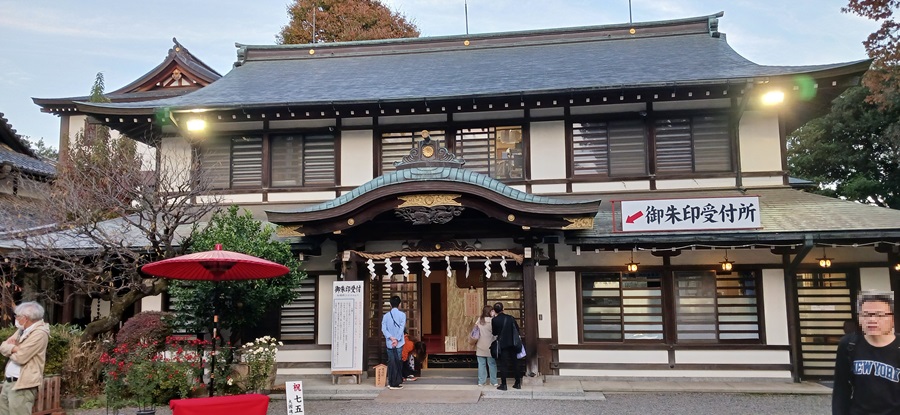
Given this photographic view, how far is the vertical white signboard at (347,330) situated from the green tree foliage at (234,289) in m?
1.02

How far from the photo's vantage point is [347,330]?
11281 millimetres

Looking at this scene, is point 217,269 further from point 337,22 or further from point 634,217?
point 337,22

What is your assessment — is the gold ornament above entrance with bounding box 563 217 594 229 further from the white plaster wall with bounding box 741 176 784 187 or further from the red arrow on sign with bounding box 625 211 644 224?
the white plaster wall with bounding box 741 176 784 187

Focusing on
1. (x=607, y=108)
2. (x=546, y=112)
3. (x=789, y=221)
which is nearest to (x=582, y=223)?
(x=546, y=112)

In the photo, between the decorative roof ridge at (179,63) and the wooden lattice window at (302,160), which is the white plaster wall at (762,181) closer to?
the wooden lattice window at (302,160)

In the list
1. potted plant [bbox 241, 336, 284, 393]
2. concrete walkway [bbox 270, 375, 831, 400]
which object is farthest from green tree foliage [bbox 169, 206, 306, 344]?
concrete walkway [bbox 270, 375, 831, 400]

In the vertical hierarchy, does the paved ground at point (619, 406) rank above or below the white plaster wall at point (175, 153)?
below

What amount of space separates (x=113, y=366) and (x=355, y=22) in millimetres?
23646

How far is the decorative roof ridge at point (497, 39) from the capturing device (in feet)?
52.8

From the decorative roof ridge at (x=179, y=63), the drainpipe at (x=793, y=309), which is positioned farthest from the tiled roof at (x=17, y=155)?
the drainpipe at (x=793, y=309)

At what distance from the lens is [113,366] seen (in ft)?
30.0

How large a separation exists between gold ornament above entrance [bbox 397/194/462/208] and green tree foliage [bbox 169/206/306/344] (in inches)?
95.8

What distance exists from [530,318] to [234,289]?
17.4 ft

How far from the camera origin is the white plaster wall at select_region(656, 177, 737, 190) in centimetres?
1230
